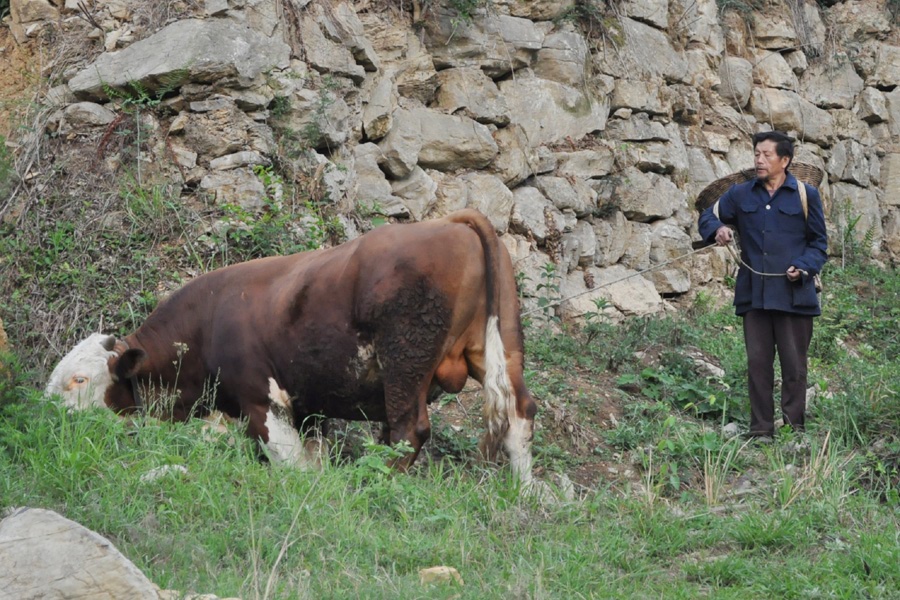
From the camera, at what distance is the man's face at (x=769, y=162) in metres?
7.88

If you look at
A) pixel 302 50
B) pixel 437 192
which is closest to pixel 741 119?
pixel 437 192

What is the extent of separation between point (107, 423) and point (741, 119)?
11.0 m

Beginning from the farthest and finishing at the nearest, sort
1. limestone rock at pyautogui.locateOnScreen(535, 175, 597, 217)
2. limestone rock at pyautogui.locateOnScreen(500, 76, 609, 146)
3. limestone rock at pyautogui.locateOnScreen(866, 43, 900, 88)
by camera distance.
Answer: limestone rock at pyautogui.locateOnScreen(866, 43, 900, 88)
limestone rock at pyautogui.locateOnScreen(500, 76, 609, 146)
limestone rock at pyautogui.locateOnScreen(535, 175, 597, 217)

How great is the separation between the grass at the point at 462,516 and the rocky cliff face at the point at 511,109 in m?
3.06

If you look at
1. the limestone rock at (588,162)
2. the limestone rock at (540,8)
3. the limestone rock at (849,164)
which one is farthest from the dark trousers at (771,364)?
the limestone rock at (849,164)

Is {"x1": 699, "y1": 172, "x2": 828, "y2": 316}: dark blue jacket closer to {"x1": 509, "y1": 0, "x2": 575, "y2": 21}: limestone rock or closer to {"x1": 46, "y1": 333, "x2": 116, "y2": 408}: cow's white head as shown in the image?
{"x1": 46, "y1": 333, "x2": 116, "y2": 408}: cow's white head

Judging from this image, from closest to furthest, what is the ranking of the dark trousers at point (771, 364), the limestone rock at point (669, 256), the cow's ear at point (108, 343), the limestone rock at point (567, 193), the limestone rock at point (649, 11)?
1. the cow's ear at point (108, 343)
2. the dark trousers at point (771, 364)
3. the limestone rock at point (567, 193)
4. the limestone rock at point (669, 256)
5. the limestone rock at point (649, 11)

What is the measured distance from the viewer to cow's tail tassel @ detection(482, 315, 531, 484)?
637 cm

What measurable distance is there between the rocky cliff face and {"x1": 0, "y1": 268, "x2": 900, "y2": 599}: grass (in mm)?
3062

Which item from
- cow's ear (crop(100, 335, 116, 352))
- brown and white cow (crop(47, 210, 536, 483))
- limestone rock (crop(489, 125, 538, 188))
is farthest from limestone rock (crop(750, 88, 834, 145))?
cow's ear (crop(100, 335, 116, 352))

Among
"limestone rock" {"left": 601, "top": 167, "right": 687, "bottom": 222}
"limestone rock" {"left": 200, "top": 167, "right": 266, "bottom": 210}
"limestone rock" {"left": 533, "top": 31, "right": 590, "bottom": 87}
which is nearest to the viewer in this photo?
"limestone rock" {"left": 200, "top": 167, "right": 266, "bottom": 210}

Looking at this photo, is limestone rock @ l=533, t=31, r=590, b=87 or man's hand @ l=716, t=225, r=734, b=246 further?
limestone rock @ l=533, t=31, r=590, b=87

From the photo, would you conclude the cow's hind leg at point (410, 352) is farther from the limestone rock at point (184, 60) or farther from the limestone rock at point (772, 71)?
the limestone rock at point (772, 71)

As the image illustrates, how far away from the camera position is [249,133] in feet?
30.8
